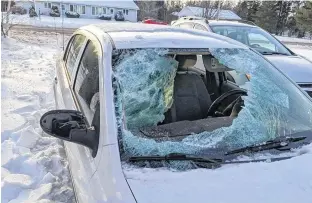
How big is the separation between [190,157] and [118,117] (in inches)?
19.2

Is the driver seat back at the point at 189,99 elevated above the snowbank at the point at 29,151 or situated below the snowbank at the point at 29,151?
above

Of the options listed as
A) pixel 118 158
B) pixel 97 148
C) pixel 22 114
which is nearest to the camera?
pixel 118 158

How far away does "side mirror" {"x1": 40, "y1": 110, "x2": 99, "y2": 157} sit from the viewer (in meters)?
1.96

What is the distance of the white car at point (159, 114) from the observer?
5.90 ft

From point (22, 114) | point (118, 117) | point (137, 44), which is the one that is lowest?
point (22, 114)

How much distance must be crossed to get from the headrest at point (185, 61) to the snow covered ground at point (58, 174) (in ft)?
4.05

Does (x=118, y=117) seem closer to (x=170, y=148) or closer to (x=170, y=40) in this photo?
(x=170, y=148)

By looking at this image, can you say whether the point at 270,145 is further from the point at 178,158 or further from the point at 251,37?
the point at 251,37

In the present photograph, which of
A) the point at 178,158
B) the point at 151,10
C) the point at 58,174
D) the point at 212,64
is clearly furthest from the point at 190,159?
the point at 151,10

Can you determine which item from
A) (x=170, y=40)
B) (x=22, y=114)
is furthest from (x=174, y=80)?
(x=22, y=114)

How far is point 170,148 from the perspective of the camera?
1982 mm

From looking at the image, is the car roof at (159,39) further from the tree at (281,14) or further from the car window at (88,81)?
the tree at (281,14)

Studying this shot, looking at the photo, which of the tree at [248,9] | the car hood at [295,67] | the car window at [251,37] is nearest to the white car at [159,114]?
the car hood at [295,67]

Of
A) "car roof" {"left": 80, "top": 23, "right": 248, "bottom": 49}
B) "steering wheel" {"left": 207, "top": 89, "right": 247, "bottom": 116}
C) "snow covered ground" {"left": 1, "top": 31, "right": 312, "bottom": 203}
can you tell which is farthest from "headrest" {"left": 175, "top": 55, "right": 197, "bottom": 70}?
"snow covered ground" {"left": 1, "top": 31, "right": 312, "bottom": 203}
